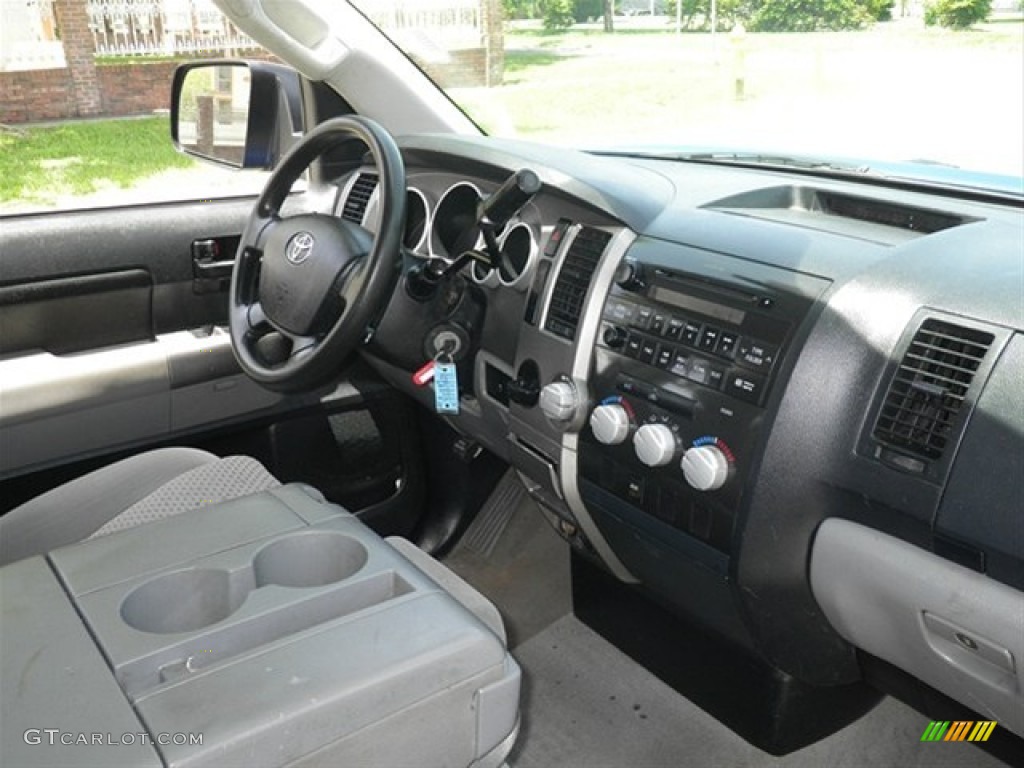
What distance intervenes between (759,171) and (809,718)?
3.71 ft

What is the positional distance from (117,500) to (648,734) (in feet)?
4.08

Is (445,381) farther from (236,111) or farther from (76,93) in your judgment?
(76,93)

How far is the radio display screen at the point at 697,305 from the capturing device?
1.60 metres

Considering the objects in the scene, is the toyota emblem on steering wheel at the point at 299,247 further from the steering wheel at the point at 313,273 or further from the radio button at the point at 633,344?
the radio button at the point at 633,344

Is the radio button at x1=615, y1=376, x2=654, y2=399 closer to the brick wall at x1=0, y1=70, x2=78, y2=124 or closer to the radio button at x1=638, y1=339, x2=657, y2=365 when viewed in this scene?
the radio button at x1=638, y1=339, x2=657, y2=365

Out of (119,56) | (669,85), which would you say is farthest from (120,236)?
(669,85)

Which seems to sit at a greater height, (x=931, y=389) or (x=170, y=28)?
(x=170, y=28)

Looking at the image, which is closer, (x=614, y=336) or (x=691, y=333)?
(x=691, y=333)

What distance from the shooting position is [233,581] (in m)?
1.30

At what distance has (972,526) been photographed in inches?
51.7

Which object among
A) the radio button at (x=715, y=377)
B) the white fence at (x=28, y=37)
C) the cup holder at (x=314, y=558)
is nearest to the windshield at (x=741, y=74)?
the radio button at (x=715, y=377)

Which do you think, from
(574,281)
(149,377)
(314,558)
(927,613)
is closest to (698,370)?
(574,281)

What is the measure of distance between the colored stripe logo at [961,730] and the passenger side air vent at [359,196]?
161cm

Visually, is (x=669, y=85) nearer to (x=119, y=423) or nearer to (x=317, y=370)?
(x=317, y=370)
